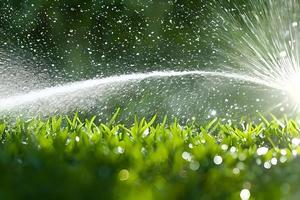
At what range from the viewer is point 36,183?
5.49 feet

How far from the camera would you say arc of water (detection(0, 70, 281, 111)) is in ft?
19.1

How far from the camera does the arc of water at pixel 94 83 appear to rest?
5820 millimetres

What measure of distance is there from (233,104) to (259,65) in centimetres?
112

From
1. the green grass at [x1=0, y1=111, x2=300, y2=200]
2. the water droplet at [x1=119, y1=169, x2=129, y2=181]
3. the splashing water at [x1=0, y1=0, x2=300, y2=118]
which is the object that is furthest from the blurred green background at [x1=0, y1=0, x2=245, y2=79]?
the water droplet at [x1=119, y1=169, x2=129, y2=181]

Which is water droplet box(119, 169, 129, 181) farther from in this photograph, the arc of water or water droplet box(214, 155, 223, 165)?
the arc of water

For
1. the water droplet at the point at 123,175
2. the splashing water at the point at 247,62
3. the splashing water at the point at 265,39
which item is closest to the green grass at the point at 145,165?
the water droplet at the point at 123,175

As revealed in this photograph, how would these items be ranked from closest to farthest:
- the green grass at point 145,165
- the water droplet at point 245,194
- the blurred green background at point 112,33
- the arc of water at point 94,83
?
the green grass at point 145,165 < the water droplet at point 245,194 < the arc of water at point 94,83 < the blurred green background at point 112,33

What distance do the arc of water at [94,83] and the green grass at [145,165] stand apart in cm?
228

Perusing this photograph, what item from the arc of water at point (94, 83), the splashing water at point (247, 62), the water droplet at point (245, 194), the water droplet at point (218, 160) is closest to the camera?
the water droplet at point (245, 194)

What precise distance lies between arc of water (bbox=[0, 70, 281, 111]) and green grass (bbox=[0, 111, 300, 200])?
2283 mm

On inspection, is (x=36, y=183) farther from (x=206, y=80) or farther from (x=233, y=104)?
(x=206, y=80)

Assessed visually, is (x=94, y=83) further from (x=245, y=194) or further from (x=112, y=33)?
(x=245, y=194)

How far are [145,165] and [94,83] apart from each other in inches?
193

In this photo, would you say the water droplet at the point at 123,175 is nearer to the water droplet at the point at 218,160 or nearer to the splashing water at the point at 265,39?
the water droplet at the point at 218,160
